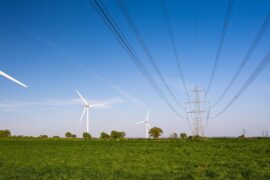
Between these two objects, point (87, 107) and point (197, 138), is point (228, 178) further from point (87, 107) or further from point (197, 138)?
point (197, 138)

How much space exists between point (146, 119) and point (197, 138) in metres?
24.8

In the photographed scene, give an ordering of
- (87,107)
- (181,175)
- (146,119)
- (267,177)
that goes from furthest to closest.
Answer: (146,119), (87,107), (181,175), (267,177)

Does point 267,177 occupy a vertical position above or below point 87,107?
below

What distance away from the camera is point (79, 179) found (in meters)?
14.9

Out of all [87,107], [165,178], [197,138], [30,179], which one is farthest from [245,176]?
[197,138]

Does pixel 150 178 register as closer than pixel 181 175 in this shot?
Yes

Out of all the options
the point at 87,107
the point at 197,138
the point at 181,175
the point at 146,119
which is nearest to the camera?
the point at 181,175

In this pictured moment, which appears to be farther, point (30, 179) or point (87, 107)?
point (87, 107)

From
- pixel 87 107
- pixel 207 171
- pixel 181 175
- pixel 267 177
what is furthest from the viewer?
→ pixel 87 107

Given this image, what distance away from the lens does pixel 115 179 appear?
48.5 ft

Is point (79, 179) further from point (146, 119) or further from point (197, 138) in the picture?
point (146, 119)

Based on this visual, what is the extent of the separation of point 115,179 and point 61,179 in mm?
2861

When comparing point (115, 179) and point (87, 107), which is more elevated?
point (87, 107)

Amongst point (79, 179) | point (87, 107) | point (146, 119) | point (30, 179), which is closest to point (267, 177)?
point (79, 179)
